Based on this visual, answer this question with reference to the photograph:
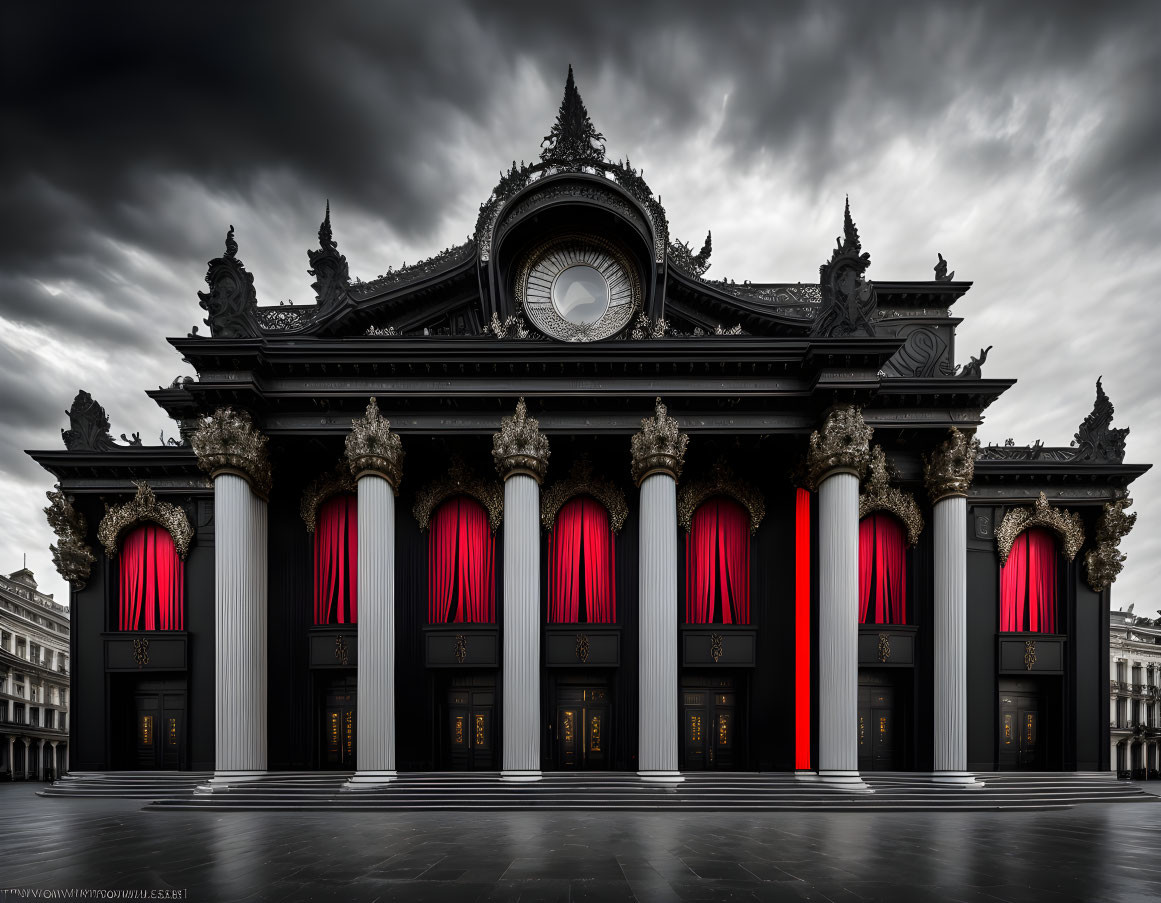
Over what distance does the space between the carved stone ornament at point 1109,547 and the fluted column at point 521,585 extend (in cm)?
1952

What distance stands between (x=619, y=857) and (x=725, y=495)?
13993mm

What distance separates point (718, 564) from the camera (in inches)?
961

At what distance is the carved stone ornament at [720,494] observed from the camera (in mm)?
24469

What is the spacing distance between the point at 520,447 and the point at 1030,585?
733 inches

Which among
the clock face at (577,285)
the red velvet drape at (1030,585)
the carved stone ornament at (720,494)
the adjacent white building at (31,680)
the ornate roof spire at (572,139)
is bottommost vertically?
the adjacent white building at (31,680)

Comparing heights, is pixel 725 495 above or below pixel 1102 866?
above

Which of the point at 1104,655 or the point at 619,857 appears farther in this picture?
the point at 1104,655

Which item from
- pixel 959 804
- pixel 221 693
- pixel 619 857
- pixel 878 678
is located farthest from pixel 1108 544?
pixel 221 693

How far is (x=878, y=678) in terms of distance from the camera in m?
24.5

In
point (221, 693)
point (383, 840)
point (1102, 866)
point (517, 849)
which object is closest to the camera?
point (1102, 866)

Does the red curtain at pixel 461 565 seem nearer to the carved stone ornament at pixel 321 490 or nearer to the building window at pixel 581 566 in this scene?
the building window at pixel 581 566

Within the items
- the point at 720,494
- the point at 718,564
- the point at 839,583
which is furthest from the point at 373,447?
the point at 839,583

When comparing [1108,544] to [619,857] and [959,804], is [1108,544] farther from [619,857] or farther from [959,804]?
[619,857]

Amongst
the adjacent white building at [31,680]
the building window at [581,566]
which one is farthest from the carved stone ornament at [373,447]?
the adjacent white building at [31,680]
